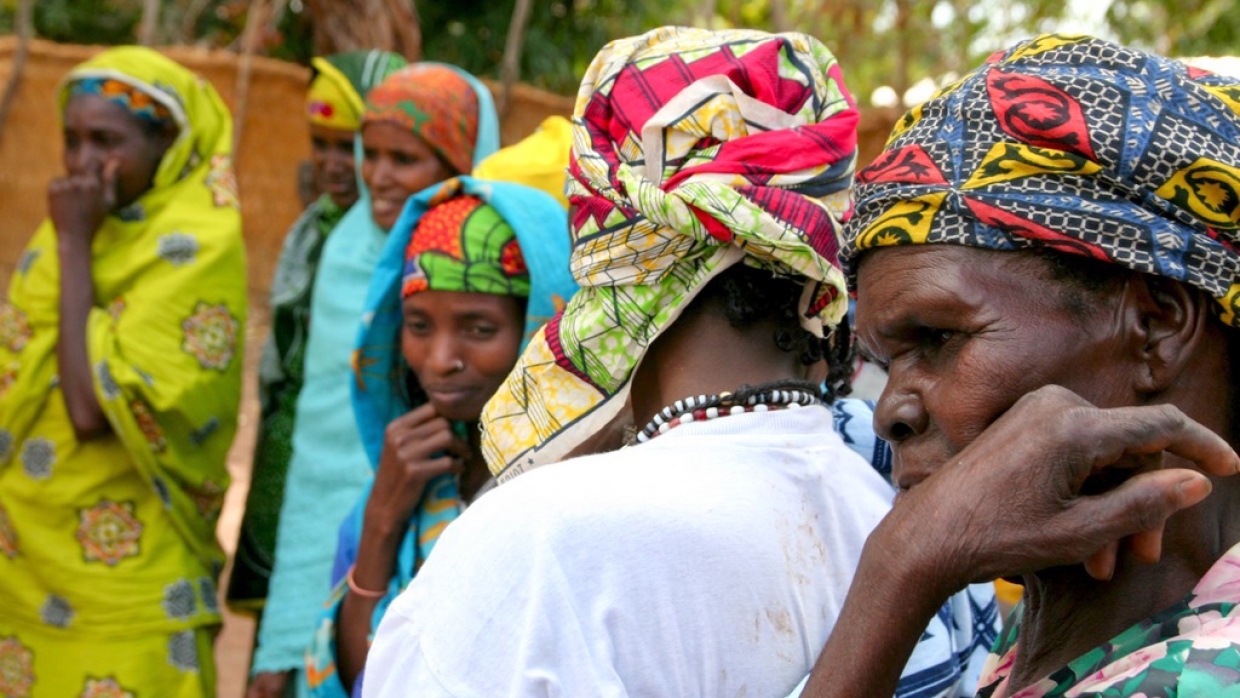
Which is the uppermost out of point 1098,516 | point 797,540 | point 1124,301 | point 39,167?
point 1124,301

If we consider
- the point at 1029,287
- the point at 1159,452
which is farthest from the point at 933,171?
the point at 1159,452

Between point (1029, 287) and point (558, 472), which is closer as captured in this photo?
point (1029, 287)

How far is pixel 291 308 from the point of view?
477 cm

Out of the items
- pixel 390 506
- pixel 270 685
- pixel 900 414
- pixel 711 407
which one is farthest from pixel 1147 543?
pixel 270 685

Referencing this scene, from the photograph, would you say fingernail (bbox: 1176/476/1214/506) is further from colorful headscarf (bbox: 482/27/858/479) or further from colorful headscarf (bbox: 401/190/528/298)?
colorful headscarf (bbox: 401/190/528/298)

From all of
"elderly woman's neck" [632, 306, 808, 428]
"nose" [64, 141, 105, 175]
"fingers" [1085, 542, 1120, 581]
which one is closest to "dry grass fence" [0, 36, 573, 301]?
"nose" [64, 141, 105, 175]

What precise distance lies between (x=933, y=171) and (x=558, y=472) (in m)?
0.60

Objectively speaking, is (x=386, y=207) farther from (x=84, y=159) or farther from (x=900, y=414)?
(x=900, y=414)

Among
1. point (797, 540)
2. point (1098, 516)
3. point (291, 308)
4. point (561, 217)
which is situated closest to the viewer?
point (1098, 516)

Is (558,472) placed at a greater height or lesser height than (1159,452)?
lesser

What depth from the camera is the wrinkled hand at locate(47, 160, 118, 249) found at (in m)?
4.13

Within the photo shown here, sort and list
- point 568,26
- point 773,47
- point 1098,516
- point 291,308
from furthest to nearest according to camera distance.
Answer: point 568,26 < point 291,308 < point 773,47 < point 1098,516

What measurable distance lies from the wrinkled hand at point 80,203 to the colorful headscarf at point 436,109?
891 millimetres

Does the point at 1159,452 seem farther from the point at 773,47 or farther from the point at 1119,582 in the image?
the point at 773,47
